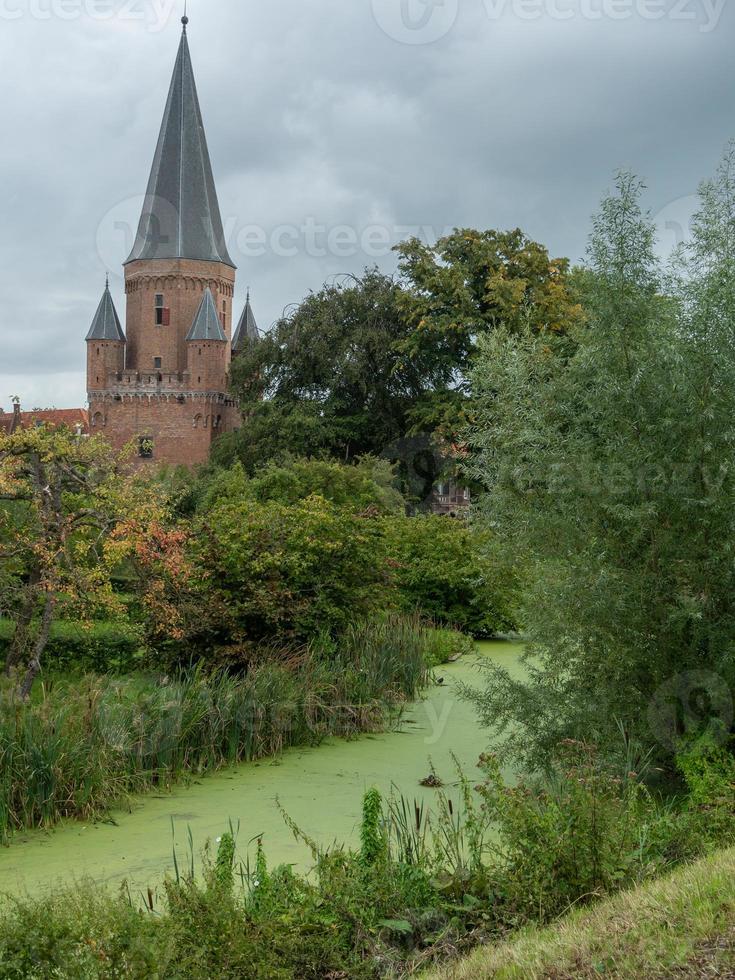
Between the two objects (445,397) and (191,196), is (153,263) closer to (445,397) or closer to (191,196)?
(191,196)

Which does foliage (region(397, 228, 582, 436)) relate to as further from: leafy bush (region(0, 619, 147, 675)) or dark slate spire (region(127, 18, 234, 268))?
dark slate spire (region(127, 18, 234, 268))

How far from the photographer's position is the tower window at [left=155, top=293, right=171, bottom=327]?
68.5 metres

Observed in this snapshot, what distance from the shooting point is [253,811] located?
28.7 feet

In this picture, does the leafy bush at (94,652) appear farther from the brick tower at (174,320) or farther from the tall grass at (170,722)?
the brick tower at (174,320)

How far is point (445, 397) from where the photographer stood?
38.4 m

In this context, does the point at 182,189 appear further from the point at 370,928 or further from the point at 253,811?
the point at 370,928

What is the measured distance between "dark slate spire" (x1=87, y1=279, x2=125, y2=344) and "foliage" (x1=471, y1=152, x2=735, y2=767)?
61223 millimetres

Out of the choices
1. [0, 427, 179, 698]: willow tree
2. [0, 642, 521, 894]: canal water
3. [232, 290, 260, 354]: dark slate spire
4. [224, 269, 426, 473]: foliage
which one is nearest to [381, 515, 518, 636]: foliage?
[0, 642, 521, 894]: canal water

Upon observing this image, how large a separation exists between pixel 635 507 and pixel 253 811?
3.91 metres

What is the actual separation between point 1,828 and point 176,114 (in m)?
60.3

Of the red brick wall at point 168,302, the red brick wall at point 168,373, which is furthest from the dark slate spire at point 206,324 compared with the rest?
the red brick wall at point 168,302

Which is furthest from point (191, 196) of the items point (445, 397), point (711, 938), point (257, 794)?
point (711, 938)

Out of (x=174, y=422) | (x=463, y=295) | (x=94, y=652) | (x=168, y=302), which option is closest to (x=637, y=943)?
(x=94, y=652)

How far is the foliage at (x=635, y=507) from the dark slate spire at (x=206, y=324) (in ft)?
191
